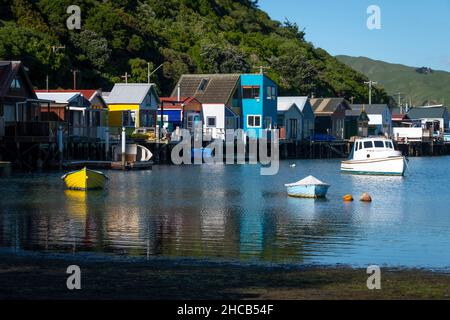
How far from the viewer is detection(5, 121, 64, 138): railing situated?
59125mm

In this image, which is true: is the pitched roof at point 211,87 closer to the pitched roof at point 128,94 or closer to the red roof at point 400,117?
the pitched roof at point 128,94

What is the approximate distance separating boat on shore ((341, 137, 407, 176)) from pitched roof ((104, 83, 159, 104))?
74.6ft

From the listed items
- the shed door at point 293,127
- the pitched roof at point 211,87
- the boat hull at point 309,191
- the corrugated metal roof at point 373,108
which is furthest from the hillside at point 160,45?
the boat hull at point 309,191

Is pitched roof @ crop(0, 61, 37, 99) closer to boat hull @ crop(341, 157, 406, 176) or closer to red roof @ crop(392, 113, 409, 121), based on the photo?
boat hull @ crop(341, 157, 406, 176)

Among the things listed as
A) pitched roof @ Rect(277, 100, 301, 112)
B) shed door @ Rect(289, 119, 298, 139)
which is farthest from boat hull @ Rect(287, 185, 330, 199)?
shed door @ Rect(289, 119, 298, 139)

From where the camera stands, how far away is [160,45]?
412ft

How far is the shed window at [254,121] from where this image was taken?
311 ft

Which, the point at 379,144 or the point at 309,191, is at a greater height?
the point at 379,144

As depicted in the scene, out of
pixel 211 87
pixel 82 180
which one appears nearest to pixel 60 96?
pixel 82 180

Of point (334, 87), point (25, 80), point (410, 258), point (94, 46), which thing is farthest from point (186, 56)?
point (410, 258)

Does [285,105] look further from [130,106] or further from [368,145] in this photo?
[368,145]

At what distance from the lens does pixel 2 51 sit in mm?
80625

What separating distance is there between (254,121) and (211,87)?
19.8 ft

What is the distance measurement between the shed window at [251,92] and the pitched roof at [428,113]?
64.5m
